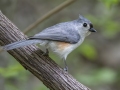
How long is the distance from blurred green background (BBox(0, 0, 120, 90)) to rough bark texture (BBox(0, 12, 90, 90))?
770mm

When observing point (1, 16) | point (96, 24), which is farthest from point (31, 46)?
point (96, 24)

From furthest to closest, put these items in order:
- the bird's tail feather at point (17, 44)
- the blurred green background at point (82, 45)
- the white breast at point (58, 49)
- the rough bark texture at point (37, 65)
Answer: the blurred green background at point (82, 45) < the white breast at point (58, 49) < the rough bark texture at point (37, 65) < the bird's tail feather at point (17, 44)

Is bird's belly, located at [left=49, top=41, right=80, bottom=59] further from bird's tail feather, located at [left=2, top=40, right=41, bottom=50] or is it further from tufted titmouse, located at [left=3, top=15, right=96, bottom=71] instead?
bird's tail feather, located at [left=2, top=40, right=41, bottom=50]

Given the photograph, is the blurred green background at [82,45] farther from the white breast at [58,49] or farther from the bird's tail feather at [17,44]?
the bird's tail feather at [17,44]

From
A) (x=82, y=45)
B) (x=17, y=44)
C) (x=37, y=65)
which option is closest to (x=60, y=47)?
(x=37, y=65)

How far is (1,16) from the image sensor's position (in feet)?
10.7

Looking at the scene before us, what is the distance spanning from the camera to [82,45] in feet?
19.3

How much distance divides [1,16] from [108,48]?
5767mm

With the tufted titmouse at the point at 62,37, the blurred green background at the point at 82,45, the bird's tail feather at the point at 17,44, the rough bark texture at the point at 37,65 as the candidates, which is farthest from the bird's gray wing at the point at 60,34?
the blurred green background at the point at 82,45

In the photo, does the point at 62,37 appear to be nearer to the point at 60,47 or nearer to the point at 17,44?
the point at 60,47

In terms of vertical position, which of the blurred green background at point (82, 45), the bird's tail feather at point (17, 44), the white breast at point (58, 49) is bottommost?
the bird's tail feather at point (17, 44)

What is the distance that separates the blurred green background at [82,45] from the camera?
4746 mm

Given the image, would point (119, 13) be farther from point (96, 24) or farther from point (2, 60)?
point (2, 60)

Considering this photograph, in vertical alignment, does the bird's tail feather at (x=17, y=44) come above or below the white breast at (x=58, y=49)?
below
